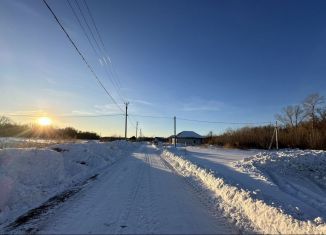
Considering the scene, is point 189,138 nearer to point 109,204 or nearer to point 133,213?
point 109,204

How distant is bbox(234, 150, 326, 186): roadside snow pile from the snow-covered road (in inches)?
412

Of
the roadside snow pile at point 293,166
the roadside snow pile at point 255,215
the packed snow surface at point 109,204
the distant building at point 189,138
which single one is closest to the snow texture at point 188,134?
the distant building at point 189,138

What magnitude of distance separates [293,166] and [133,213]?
56.0 ft

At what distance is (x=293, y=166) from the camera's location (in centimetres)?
2286

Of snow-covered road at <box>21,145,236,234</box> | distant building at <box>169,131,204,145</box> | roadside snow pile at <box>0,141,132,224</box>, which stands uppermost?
distant building at <box>169,131,204,145</box>

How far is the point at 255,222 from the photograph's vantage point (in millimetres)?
7707

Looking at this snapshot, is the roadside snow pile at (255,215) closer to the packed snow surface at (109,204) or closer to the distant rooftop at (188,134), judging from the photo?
the packed snow surface at (109,204)

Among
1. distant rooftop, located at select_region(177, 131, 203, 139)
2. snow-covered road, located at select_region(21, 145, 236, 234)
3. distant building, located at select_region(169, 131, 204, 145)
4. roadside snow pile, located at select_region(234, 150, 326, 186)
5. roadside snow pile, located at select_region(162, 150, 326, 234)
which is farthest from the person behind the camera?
distant rooftop, located at select_region(177, 131, 203, 139)

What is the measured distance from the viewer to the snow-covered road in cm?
718

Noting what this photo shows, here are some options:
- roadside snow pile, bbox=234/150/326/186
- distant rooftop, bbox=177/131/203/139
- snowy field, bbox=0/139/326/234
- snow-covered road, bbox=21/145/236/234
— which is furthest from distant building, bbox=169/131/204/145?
snow-covered road, bbox=21/145/236/234

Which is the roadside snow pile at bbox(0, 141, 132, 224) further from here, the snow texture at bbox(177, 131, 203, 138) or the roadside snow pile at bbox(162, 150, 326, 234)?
the snow texture at bbox(177, 131, 203, 138)

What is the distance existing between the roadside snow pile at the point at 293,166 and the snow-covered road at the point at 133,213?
1048cm

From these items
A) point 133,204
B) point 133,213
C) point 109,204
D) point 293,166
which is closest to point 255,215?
point 133,213

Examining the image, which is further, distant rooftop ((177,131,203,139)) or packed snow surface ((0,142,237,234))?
distant rooftop ((177,131,203,139))
